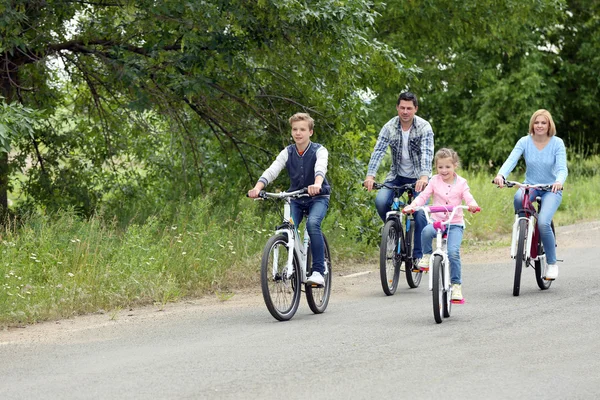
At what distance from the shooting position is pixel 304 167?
10062 mm

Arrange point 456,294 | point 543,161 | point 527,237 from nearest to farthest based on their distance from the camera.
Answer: point 456,294 < point 527,237 < point 543,161

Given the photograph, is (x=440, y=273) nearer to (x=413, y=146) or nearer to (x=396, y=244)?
(x=396, y=244)

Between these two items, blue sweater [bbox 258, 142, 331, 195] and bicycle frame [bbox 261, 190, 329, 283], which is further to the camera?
blue sweater [bbox 258, 142, 331, 195]

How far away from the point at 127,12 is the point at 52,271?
289 cm

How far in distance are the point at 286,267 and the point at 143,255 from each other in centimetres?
255

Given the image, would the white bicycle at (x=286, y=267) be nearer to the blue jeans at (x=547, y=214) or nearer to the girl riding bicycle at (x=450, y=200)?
the girl riding bicycle at (x=450, y=200)

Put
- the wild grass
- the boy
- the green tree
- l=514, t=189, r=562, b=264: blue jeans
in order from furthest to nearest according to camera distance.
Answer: the green tree, l=514, t=189, r=562, b=264: blue jeans, the wild grass, the boy

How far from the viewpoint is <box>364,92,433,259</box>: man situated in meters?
11.5

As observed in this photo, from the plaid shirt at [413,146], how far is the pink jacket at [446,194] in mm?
1242

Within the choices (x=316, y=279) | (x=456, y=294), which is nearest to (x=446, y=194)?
(x=456, y=294)

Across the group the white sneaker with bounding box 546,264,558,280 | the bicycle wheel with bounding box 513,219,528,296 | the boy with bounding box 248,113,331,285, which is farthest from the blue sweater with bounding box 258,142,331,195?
the white sneaker with bounding box 546,264,558,280

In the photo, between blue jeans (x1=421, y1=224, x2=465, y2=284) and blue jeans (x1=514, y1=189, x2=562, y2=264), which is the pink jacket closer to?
blue jeans (x1=421, y1=224, x2=465, y2=284)

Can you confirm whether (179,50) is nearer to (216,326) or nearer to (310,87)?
(310,87)

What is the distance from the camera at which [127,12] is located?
460 inches
